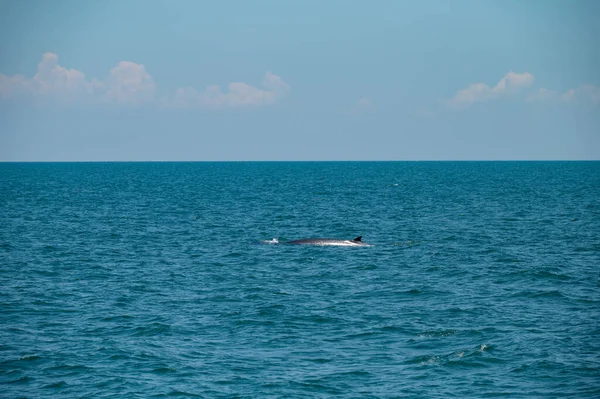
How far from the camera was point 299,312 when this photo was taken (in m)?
34.8

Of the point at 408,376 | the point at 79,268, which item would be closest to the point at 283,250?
the point at 79,268

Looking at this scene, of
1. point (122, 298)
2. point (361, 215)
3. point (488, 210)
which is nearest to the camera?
point (122, 298)

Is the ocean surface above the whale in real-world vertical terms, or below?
below

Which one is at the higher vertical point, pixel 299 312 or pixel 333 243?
pixel 333 243

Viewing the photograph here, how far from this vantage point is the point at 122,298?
1499 inches

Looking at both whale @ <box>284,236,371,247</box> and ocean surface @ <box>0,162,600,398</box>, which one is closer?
ocean surface @ <box>0,162,600,398</box>

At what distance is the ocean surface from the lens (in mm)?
25281

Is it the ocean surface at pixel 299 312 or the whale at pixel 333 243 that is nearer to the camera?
the ocean surface at pixel 299 312

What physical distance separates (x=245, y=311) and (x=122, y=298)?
Result: 7.18 m

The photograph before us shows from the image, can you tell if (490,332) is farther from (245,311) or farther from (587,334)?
(245,311)

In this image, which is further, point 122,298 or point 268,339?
point 122,298

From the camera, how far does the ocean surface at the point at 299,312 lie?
25281mm

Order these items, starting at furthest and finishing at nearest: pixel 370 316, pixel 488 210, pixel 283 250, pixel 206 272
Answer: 1. pixel 488 210
2. pixel 283 250
3. pixel 206 272
4. pixel 370 316

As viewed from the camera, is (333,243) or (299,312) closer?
(299,312)
